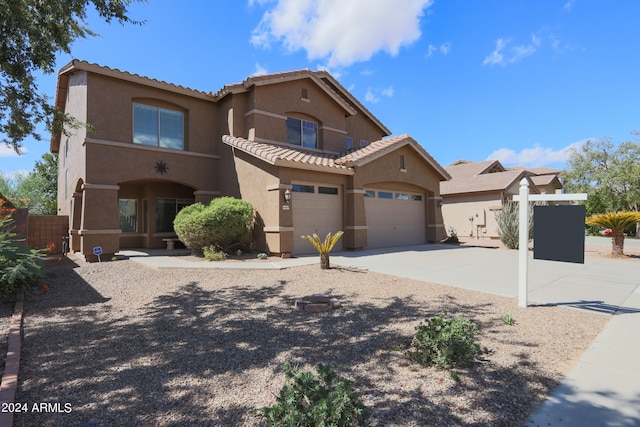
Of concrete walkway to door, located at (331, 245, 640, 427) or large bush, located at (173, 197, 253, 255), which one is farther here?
large bush, located at (173, 197, 253, 255)

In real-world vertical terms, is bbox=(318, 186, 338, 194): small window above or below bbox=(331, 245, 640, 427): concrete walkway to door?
above

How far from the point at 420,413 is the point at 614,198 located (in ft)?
123

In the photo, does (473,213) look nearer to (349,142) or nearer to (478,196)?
(478,196)

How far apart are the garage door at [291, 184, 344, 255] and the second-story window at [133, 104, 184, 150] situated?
6173 mm

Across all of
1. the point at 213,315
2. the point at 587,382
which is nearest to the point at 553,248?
the point at 587,382

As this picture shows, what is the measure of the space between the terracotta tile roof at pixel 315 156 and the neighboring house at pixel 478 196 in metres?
8.42

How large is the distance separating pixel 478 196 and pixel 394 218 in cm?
1083

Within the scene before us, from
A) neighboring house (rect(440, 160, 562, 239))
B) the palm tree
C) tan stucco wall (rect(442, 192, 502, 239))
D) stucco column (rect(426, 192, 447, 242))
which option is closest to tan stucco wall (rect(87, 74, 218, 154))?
stucco column (rect(426, 192, 447, 242))

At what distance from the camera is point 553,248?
19.6 feet

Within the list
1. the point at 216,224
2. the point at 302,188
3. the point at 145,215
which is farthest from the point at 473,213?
the point at 145,215

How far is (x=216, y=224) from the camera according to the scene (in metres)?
11.7

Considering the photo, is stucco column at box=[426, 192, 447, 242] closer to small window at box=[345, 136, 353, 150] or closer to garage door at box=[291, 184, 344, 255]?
small window at box=[345, 136, 353, 150]

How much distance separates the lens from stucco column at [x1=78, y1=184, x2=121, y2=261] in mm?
12227

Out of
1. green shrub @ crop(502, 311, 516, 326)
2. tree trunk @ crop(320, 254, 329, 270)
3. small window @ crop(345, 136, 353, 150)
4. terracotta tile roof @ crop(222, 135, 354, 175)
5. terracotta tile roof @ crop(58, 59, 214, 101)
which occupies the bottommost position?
green shrub @ crop(502, 311, 516, 326)
